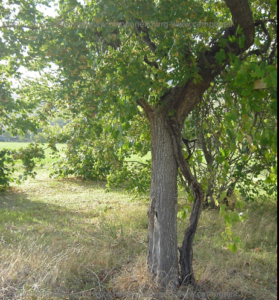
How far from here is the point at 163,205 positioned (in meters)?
3.74

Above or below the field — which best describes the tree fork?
above

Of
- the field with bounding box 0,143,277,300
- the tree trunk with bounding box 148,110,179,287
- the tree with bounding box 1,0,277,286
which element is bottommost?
the field with bounding box 0,143,277,300

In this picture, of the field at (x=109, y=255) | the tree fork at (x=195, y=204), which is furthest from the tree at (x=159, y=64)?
the field at (x=109, y=255)

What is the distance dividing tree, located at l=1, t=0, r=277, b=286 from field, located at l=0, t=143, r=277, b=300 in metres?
0.46

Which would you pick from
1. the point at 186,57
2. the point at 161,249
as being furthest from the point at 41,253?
the point at 186,57

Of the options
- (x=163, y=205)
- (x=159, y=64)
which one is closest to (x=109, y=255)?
(x=163, y=205)

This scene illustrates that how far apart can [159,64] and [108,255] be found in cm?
276

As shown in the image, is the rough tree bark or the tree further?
the rough tree bark

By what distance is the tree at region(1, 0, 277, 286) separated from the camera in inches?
123

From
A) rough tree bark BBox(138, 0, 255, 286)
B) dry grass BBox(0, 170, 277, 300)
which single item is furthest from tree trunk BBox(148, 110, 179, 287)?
dry grass BBox(0, 170, 277, 300)

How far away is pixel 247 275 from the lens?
4.12 m

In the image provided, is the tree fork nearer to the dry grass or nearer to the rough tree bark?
the rough tree bark

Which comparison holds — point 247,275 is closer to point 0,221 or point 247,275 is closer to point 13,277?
point 13,277

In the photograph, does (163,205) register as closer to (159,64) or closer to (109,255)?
(109,255)
